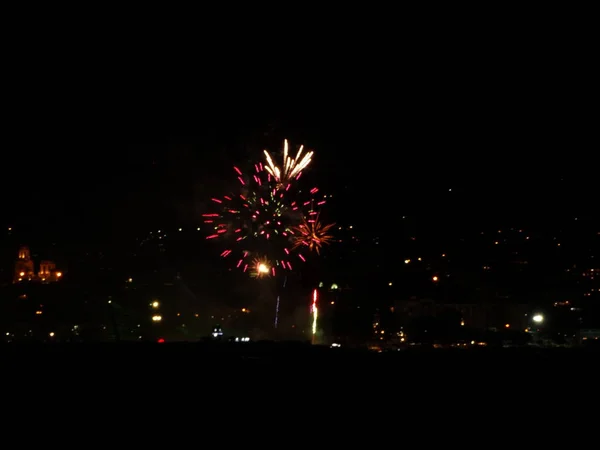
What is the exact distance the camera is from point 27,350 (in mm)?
3273

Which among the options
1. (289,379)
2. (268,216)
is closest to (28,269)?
(268,216)

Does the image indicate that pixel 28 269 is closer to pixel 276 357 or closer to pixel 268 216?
pixel 268 216

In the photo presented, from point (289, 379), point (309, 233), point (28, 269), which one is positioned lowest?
point (289, 379)

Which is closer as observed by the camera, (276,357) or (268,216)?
(276,357)

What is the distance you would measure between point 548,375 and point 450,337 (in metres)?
4.45

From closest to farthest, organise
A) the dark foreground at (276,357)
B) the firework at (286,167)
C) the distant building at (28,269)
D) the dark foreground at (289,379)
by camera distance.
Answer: the dark foreground at (289,379) → the dark foreground at (276,357) → the firework at (286,167) → the distant building at (28,269)

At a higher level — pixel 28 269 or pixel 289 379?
pixel 28 269

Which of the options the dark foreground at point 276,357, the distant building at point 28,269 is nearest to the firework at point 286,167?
the distant building at point 28,269

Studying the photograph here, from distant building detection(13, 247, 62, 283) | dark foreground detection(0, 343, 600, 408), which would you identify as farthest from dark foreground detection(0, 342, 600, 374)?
distant building detection(13, 247, 62, 283)

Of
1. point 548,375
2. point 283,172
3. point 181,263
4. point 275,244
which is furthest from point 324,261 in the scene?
point 548,375

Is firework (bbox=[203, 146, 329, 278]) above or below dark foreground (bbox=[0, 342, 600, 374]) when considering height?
above

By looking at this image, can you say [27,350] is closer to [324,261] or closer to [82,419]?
[82,419]

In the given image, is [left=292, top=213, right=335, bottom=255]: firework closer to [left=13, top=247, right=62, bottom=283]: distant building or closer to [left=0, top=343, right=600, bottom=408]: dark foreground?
[left=13, top=247, right=62, bottom=283]: distant building

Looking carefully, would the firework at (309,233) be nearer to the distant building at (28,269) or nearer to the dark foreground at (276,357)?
the distant building at (28,269)
